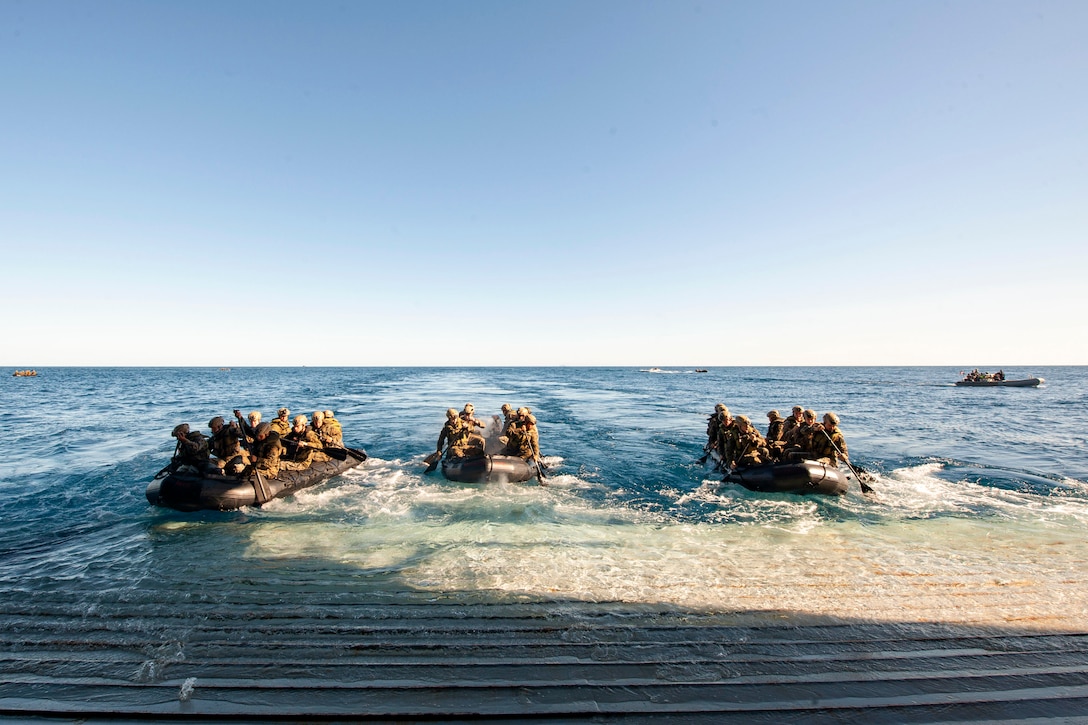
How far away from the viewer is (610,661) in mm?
4750

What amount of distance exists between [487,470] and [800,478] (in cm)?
845

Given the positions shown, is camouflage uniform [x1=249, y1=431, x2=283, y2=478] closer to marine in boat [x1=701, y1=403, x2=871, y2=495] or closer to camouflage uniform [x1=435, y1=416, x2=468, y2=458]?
camouflage uniform [x1=435, y1=416, x2=468, y2=458]

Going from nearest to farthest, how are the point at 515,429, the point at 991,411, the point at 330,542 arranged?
the point at 330,542, the point at 515,429, the point at 991,411

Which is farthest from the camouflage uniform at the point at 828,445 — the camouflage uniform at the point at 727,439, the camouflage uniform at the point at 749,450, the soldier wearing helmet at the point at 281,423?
the soldier wearing helmet at the point at 281,423

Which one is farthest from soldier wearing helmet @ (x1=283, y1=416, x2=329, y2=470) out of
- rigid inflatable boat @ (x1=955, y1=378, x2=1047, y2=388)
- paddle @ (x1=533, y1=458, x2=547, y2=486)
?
rigid inflatable boat @ (x1=955, y1=378, x2=1047, y2=388)

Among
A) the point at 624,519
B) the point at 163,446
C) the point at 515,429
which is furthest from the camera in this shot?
the point at 163,446

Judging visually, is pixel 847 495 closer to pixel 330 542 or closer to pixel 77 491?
pixel 330 542

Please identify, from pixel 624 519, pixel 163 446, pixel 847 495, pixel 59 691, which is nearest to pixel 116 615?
pixel 59 691

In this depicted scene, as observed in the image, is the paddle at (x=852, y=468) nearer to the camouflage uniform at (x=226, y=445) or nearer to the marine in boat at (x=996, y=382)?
the camouflage uniform at (x=226, y=445)

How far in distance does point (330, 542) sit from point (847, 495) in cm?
1319

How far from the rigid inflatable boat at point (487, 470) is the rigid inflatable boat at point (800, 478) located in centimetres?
672

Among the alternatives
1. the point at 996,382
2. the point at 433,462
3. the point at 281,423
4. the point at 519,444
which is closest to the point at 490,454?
the point at 519,444

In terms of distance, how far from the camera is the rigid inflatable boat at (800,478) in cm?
1188

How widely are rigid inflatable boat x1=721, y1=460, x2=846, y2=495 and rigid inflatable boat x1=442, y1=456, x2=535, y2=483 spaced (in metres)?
6.72
